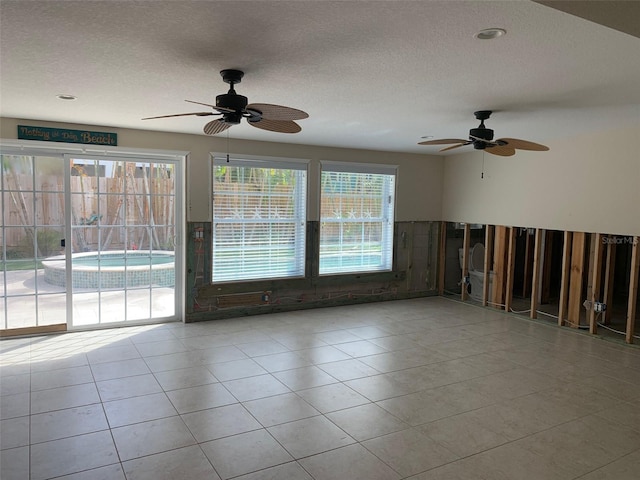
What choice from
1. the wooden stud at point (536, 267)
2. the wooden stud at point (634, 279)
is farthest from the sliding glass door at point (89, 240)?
the wooden stud at point (634, 279)

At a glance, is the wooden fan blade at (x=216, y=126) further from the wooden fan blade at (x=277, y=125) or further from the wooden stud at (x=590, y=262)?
the wooden stud at (x=590, y=262)

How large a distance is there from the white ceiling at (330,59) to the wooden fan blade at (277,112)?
269 millimetres

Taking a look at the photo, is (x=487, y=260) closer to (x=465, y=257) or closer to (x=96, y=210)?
(x=465, y=257)

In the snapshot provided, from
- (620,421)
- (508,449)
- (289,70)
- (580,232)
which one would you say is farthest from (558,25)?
(580,232)

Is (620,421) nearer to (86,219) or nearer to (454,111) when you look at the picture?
(454,111)

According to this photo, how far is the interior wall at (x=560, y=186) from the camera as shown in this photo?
16.6 feet

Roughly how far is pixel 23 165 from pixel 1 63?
2.40 meters

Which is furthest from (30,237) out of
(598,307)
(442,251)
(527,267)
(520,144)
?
(527,267)

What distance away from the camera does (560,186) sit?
580 centimetres

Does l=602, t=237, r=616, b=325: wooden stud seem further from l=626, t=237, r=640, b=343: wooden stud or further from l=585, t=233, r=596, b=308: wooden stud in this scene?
l=626, t=237, r=640, b=343: wooden stud

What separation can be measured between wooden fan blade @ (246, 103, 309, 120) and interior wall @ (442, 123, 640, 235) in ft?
13.3

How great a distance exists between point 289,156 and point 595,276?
13.8 feet

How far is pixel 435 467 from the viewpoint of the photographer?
2664 millimetres

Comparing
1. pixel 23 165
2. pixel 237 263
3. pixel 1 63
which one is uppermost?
pixel 1 63
